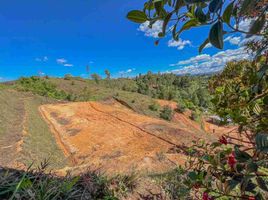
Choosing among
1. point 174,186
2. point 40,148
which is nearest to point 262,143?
point 174,186

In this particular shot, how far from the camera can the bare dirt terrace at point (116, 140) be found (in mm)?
4117

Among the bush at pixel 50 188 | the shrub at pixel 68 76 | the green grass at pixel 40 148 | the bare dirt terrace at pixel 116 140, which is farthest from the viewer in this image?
the shrub at pixel 68 76

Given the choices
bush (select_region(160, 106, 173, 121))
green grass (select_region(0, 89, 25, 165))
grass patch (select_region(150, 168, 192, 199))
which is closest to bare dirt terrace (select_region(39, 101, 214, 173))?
grass patch (select_region(150, 168, 192, 199))

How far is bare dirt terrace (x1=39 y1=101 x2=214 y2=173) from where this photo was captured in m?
4.12

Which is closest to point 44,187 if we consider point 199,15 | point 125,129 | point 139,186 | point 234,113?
point 139,186

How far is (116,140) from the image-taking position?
21.7 feet

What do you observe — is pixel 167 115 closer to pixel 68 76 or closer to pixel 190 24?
pixel 190 24

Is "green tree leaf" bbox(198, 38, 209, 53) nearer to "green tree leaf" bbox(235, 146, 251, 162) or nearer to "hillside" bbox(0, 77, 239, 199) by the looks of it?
"green tree leaf" bbox(235, 146, 251, 162)

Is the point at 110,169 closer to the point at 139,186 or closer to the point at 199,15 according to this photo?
the point at 139,186

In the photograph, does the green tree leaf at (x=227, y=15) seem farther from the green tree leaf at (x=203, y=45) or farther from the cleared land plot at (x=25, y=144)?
the cleared land plot at (x=25, y=144)

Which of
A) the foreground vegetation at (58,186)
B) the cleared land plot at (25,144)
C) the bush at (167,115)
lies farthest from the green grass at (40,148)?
the bush at (167,115)

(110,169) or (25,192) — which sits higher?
(25,192)

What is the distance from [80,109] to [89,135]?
13.9 ft

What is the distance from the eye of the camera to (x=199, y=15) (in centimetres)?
56
